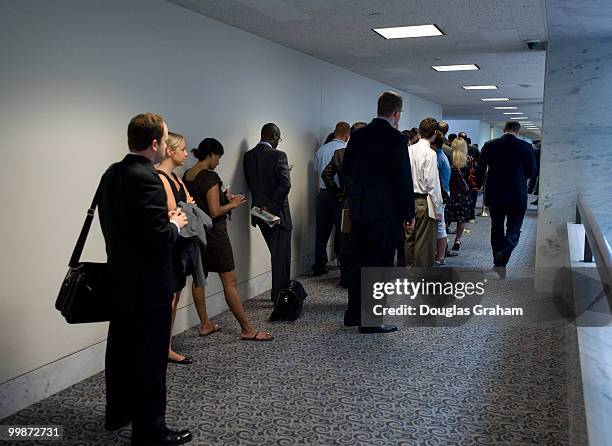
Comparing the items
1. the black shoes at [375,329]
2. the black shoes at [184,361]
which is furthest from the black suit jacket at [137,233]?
the black shoes at [375,329]

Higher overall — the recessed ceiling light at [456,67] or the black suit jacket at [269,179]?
the recessed ceiling light at [456,67]

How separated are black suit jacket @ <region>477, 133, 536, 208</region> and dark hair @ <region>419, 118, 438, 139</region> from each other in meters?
1.17

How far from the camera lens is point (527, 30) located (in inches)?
242

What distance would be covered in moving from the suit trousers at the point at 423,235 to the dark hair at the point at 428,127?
25.3 inches

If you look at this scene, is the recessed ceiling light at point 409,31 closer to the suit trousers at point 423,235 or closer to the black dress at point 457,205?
the suit trousers at point 423,235

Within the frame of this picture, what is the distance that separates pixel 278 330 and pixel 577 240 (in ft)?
8.90

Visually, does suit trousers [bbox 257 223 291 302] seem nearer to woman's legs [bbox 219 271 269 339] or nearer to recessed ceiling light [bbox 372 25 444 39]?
woman's legs [bbox 219 271 269 339]

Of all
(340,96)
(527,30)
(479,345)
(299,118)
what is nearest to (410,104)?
(340,96)

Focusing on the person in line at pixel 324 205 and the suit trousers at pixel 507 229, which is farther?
the person in line at pixel 324 205

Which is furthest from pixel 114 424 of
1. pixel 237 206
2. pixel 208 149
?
pixel 237 206

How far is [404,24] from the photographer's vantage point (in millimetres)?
5938

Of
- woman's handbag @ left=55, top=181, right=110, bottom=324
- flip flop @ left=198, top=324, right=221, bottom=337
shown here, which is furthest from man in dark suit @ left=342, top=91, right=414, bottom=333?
woman's handbag @ left=55, top=181, right=110, bottom=324

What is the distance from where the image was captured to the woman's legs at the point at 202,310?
4.89 metres

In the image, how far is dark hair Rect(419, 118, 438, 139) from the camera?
610 centimetres
